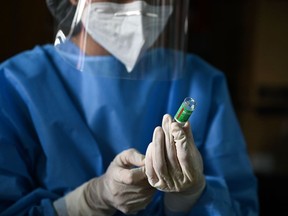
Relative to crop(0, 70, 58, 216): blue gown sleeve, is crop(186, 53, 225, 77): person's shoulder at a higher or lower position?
higher

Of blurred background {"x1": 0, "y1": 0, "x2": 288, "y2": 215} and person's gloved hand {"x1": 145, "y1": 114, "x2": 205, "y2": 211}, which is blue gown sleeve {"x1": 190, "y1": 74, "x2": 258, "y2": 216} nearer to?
person's gloved hand {"x1": 145, "y1": 114, "x2": 205, "y2": 211}

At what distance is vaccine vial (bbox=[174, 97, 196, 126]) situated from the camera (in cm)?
61

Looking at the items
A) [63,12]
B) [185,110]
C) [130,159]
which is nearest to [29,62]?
[63,12]

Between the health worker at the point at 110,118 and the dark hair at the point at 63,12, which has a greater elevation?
the dark hair at the point at 63,12

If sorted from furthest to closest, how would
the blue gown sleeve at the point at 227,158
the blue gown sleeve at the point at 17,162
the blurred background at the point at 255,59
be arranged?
the blurred background at the point at 255,59, the blue gown sleeve at the point at 227,158, the blue gown sleeve at the point at 17,162

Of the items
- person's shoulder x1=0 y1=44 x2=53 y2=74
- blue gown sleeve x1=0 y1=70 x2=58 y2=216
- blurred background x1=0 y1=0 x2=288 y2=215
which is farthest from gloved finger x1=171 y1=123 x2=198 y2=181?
blurred background x1=0 y1=0 x2=288 y2=215

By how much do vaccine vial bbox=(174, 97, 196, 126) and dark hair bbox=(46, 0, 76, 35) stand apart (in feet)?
1.07

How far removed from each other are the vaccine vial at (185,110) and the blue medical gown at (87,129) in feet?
0.85

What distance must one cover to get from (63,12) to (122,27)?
13cm

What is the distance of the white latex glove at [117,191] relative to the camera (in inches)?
28.8

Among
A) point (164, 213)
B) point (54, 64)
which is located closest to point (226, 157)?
point (164, 213)

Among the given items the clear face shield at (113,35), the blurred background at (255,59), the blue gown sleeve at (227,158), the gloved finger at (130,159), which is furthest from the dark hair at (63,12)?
the blurred background at (255,59)

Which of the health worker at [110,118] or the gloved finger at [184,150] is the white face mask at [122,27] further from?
the gloved finger at [184,150]

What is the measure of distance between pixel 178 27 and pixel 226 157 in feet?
1.06
